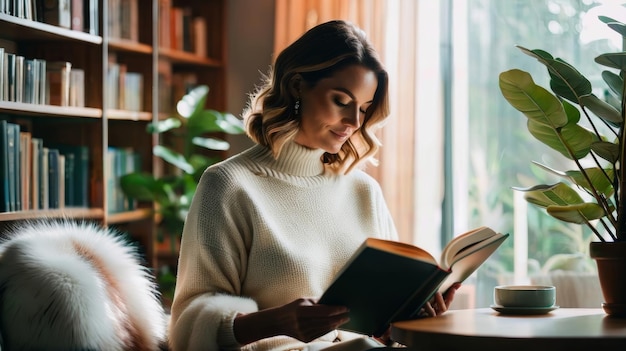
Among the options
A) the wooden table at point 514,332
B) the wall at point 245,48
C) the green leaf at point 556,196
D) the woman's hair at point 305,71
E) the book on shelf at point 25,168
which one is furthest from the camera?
the wall at point 245,48

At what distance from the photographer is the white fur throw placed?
1.45 meters

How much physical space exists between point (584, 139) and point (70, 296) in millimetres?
1098

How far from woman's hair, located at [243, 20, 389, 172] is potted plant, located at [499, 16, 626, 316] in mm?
369

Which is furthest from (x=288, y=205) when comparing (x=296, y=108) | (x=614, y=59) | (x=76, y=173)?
(x=76, y=173)

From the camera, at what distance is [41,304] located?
1.46 metres

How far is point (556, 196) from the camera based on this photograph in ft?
5.81

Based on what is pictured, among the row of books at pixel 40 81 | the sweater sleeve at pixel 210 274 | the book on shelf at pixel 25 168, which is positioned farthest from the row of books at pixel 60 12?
the sweater sleeve at pixel 210 274

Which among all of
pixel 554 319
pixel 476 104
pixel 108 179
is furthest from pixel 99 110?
pixel 554 319

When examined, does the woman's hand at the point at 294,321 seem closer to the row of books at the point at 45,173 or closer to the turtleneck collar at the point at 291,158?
the turtleneck collar at the point at 291,158

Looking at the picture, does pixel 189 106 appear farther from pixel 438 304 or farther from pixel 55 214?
pixel 438 304

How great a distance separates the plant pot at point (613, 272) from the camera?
62.4 inches

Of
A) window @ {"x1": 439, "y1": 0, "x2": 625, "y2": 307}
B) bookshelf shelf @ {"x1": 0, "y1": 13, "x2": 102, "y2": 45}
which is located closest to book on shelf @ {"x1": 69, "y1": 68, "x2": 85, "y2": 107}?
bookshelf shelf @ {"x1": 0, "y1": 13, "x2": 102, "y2": 45}

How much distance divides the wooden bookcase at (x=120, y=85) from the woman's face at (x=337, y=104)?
1.09 meters

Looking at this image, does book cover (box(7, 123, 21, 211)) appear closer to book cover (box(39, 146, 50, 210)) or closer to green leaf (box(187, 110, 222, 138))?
book cover (box(39, 146, 50, 210))
